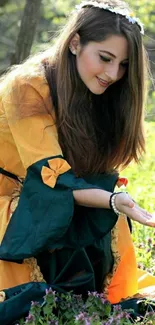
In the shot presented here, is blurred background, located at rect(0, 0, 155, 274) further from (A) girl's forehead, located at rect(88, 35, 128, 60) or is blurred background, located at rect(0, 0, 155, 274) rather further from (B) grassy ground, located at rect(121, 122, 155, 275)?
(A) girl's forehead, located at rect(88, 35, 128, 60)

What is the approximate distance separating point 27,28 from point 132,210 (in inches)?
120

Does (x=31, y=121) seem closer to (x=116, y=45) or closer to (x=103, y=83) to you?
(x=103, y=83)

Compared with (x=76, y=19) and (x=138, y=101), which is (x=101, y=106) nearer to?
(x=138, y=101)

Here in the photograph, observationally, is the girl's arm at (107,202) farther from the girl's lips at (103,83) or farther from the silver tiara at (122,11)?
the silver tiara at (122,11)

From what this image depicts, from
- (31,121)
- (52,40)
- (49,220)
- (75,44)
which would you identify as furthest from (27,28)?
(49,220)

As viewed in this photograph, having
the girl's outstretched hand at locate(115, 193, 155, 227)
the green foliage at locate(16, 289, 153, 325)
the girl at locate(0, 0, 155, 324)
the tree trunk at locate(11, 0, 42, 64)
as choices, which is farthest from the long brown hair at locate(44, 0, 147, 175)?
the tree trunk at locate(11, 0, 42, 64)

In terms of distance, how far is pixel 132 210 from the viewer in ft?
10.8

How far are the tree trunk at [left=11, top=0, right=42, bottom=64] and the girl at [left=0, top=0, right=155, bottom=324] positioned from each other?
2234mm

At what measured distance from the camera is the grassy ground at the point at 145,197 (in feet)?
14.8

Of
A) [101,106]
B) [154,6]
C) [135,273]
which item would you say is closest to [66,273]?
[135,273]

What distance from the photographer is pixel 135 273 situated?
404cm

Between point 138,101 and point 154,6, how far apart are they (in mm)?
6605

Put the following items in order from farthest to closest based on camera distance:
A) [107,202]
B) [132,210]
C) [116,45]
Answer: [116,45], [107,202], [132,210]

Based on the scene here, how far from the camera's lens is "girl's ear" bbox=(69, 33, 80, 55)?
12.0 ft
